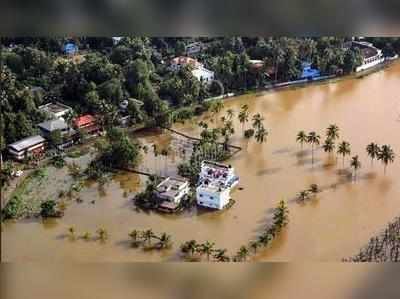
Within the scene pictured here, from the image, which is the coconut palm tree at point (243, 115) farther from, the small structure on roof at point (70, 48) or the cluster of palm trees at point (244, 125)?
the small structure on roof at point (70, 48)

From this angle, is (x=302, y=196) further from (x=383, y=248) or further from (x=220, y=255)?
(x=220, y=255)

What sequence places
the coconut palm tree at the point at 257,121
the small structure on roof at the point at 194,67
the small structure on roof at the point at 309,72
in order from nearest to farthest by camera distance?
1. the coconut palm tree at the point at 257,121
2. the small structure on roof at the point at 194,67
3. the small structure on roof at the point at 309,72

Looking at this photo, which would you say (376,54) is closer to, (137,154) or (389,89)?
(389,89)

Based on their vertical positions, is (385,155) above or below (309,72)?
below

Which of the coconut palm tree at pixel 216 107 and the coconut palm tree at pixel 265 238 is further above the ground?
the coconut palm tree at pixel 216 107

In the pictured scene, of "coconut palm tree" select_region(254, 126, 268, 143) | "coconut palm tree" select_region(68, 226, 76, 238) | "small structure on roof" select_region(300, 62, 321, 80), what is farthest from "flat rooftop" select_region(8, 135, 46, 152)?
"small structure on roof" select_region(300, 62, 321, 80)

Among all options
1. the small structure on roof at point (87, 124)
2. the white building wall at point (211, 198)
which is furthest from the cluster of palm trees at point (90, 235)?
the small structure on roof at point (87, 124)

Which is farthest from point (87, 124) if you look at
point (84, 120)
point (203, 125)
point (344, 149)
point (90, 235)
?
point (344, 149)
